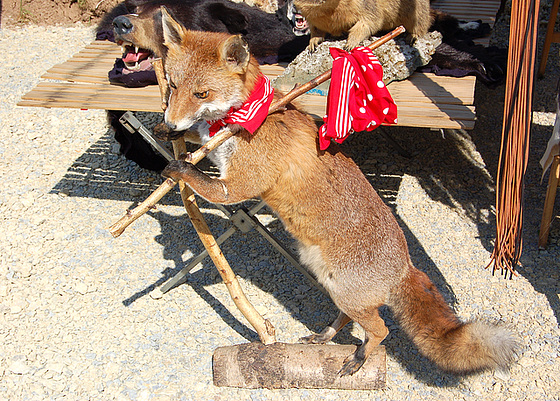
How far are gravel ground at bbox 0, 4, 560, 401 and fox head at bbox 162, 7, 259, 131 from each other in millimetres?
1992

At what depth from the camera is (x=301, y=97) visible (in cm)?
501

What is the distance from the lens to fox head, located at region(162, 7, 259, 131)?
287cm

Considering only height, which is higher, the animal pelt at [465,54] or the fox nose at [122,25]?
the fox nose at [122,25]

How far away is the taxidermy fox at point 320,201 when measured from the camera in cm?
294

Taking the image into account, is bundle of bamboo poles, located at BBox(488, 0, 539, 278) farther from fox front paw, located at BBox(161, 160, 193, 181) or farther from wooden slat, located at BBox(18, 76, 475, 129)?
fox front paw, located at BBox(161, 160, 193, 181)

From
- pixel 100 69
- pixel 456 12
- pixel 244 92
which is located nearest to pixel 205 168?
pixel 100 69

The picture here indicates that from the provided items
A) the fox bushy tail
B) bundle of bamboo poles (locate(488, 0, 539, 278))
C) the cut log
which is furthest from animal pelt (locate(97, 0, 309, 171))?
the fox bushy tail

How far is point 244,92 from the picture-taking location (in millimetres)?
3039

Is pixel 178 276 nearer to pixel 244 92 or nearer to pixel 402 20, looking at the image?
pixel 244 92

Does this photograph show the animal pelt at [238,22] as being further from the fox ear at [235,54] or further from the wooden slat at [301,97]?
the fox ear at [235,54]

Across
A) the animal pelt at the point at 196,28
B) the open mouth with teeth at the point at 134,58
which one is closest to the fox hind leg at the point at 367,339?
the animal pelt at the point at 196,28

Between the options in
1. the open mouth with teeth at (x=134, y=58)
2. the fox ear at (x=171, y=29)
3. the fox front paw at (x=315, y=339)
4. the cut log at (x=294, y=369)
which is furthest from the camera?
the open mouth with teeth at (x=134, y=58)

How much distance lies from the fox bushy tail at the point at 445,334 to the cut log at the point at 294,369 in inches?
16.8

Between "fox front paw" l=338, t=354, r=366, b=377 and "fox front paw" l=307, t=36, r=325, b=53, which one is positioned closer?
"fox front paw" l=338, t=354, r=366, b=377
